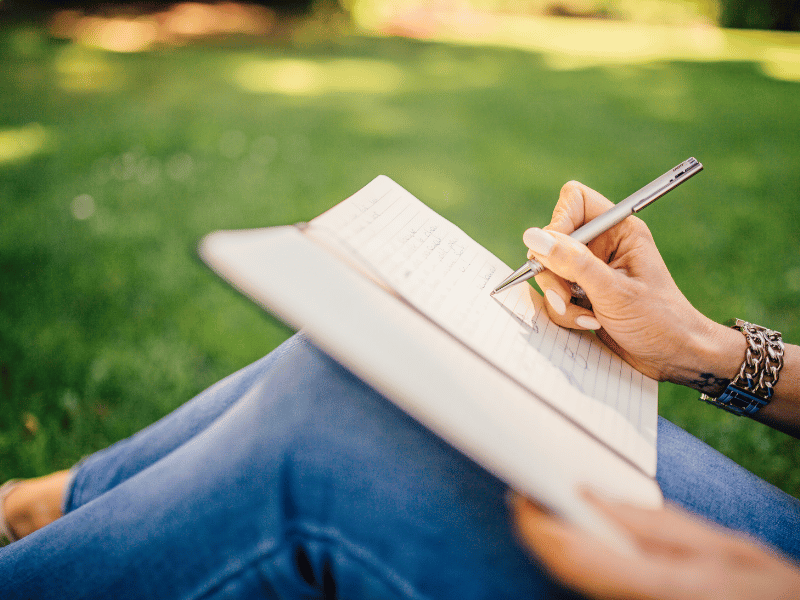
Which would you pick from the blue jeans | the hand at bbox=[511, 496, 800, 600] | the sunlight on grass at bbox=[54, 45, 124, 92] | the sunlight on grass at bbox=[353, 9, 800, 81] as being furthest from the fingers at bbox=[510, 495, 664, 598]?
the sunlight on grass at bbox=[353, 9, 800, 81]

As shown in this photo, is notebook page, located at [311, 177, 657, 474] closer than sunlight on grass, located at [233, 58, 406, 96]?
Yes

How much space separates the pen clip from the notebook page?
0.90 ft

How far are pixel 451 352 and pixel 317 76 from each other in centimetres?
468

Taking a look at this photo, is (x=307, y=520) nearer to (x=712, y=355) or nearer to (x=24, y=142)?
(x=712, y=355)

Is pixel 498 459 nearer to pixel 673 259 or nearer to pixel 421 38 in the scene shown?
pixel 673 259

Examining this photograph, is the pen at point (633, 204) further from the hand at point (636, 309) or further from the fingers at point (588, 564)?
the fingers at point (588, 564)

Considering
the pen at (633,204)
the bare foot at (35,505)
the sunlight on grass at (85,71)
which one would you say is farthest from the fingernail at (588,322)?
the sunlight on grass at (85,71)

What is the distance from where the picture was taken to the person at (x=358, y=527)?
19.0 inches

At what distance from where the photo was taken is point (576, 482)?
49 cm

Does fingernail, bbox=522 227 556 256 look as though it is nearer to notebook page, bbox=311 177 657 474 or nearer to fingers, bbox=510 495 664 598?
notebook page, bbox=311 177 657 474

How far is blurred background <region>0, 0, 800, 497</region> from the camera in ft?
5.18

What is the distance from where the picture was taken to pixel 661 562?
466 millimetres

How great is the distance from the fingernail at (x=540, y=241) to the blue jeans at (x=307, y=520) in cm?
38

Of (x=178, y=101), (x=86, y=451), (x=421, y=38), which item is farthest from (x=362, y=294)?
(x=421, y=38)
